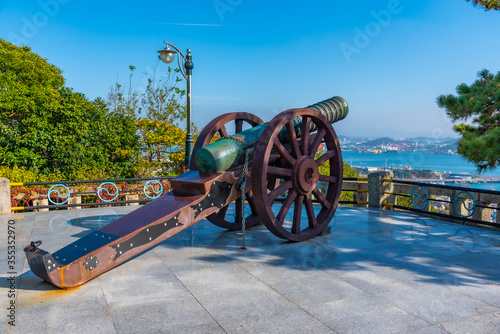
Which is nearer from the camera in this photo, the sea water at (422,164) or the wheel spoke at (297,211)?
the wheel spoke at (297,211)

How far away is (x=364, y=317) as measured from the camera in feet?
11.2

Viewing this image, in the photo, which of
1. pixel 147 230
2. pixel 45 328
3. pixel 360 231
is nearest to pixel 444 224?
pixel 360 231

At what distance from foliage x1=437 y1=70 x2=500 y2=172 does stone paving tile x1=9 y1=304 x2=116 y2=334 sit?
845cm

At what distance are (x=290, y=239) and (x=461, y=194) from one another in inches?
182

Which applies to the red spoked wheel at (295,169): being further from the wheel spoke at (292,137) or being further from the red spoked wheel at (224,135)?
the red spoked wheel at (224,135)

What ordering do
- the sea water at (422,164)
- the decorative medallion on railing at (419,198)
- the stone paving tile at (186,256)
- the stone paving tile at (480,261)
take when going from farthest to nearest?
1. the sea water at (422,164)
2. the decorative medallion on railing at (419,198)
3. the stone paving tile at (186,256)
4. the stone paving tile at (480,261)

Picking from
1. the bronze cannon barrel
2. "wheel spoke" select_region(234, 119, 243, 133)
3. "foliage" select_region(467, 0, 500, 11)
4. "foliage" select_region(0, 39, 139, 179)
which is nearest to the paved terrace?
the bronze cannon barrel

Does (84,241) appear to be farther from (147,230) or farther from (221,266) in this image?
(221,266)

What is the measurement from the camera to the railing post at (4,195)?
8555 millimetres

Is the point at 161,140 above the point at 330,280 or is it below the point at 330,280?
above

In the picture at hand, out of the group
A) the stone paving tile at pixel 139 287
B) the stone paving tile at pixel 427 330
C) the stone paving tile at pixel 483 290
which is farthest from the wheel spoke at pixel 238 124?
the stone paving tile at pixel 427 330

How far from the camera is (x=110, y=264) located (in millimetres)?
4137

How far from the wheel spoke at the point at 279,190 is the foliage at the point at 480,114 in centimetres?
551

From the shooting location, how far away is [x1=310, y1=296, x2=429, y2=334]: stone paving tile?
126 inches
